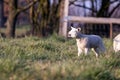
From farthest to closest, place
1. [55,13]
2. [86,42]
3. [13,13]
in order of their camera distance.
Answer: [55,13] → [13,13] → [86,42]

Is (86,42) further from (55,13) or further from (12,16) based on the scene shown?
(55,13)

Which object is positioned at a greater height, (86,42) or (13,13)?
(13,13)

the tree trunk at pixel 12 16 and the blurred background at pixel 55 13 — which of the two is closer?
the blurred background at pixel 55 13

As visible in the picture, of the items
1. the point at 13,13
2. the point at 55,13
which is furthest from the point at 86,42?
the point at 55,13

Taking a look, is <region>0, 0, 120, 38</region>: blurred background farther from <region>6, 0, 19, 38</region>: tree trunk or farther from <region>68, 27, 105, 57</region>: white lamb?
<region>68, 27, 105, 57</region>: white lamb

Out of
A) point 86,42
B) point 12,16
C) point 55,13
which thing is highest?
point 55,13

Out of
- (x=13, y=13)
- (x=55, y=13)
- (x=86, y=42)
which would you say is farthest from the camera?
(x=55, y=13)

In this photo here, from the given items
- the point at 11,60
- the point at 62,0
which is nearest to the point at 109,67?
the point at 11,60

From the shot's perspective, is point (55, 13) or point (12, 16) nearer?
point (12, 16)

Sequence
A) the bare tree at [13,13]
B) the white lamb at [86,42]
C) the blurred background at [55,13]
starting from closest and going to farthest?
the white lamb at [86,42]
the blurred background at [55,13]
the bare tree at [13,13]

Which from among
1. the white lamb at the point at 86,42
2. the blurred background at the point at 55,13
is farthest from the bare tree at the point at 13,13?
the white lamb at the point at 86,42

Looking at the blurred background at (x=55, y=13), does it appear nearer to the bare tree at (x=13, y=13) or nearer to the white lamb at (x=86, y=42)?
the bare tree at (x=13, y=13)

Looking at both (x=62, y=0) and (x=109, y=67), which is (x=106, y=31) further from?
(x=109, y=67)

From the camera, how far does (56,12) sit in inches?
768
